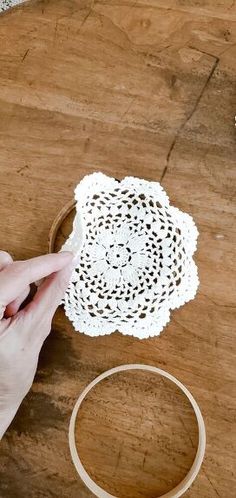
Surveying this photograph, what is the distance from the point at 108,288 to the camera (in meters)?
0.82

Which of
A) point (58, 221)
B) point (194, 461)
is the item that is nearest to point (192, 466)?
point (194, 461)

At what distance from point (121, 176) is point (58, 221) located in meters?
0.11

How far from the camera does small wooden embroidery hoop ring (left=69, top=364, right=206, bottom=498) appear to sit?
71 cm

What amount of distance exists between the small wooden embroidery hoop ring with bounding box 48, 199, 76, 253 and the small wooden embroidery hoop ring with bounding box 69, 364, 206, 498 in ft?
0.63

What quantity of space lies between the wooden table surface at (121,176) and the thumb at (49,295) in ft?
0.12

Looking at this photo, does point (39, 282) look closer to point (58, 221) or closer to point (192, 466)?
point (58, 221)

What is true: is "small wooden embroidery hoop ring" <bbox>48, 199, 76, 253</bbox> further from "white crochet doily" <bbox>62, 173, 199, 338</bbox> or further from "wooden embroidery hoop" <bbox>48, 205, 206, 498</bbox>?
"wooden embroidery hoop" <bbox>48, 205, 206, 498</bbox>

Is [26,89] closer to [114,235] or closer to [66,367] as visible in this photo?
[114,235]

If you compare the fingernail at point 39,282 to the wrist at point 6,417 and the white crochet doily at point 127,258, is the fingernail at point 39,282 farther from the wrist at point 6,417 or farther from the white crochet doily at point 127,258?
the wrist at point 6,417

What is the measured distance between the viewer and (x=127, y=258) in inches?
33.0

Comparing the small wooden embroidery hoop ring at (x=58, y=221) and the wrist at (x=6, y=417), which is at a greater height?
the small wooden embroidery hoop ring at (x=58, y=221)

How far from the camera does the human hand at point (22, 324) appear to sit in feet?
2.44

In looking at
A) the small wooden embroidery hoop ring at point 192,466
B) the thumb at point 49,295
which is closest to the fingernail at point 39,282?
the thumb at point 49,295

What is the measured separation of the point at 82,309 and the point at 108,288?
0.15 feet
